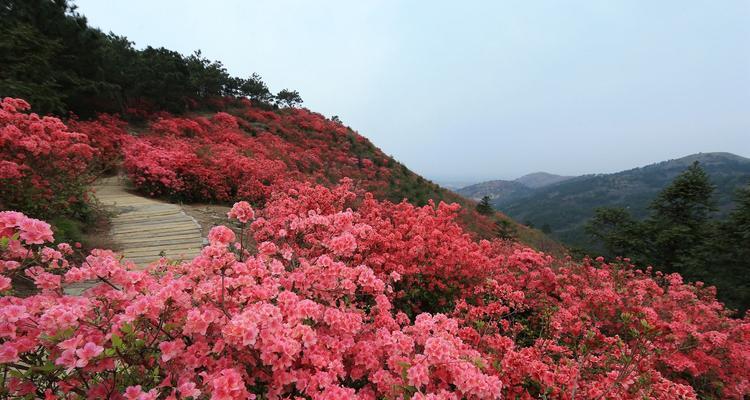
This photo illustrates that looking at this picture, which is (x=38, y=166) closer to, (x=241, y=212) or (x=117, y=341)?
(x=241, y=212)

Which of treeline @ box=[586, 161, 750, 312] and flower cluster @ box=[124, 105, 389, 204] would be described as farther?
treeline @ box=[586, 161, 750, 312]

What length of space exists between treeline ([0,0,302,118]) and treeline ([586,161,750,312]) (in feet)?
59.3

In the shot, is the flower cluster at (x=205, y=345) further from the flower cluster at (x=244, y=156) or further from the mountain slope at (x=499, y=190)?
the mountain slope at (x=499, y=190)

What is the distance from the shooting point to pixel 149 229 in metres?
5.57

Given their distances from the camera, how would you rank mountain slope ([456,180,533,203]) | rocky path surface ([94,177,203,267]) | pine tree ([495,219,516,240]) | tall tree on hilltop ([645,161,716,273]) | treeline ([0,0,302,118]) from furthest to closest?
mountain slope ([456,180,533,203]) < pine tree ([495,219,516,240]) < tall tree on hilltop ([645,161,716,273]) < treeline ([0,0,302,118]) < rocky path surface ([94,177,203,267])

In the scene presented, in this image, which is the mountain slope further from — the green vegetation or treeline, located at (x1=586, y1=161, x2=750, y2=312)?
treeline, located at (x1=586, y1=161, x2=750, y2=312)

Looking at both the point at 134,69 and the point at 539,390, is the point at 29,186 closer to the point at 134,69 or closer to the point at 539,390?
the point at 539,390

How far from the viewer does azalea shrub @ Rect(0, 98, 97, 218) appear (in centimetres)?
447

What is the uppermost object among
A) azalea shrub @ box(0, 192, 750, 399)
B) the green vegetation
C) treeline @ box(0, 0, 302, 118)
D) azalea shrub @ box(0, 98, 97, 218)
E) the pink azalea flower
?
treeline @ box(0, 0, 302, 118)

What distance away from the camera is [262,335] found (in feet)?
5.50

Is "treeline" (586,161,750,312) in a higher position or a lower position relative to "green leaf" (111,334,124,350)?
lower

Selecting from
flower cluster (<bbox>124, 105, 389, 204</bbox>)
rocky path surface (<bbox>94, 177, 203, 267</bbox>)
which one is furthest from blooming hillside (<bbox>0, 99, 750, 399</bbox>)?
flower cluster (<bbox>124, 105, 389, 204</bbox>)

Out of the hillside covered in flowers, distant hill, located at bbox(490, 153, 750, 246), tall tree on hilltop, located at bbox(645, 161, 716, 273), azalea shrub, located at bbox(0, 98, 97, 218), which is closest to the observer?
the hillside covered in flowers

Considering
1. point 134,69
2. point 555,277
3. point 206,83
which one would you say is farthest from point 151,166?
point 206,83
